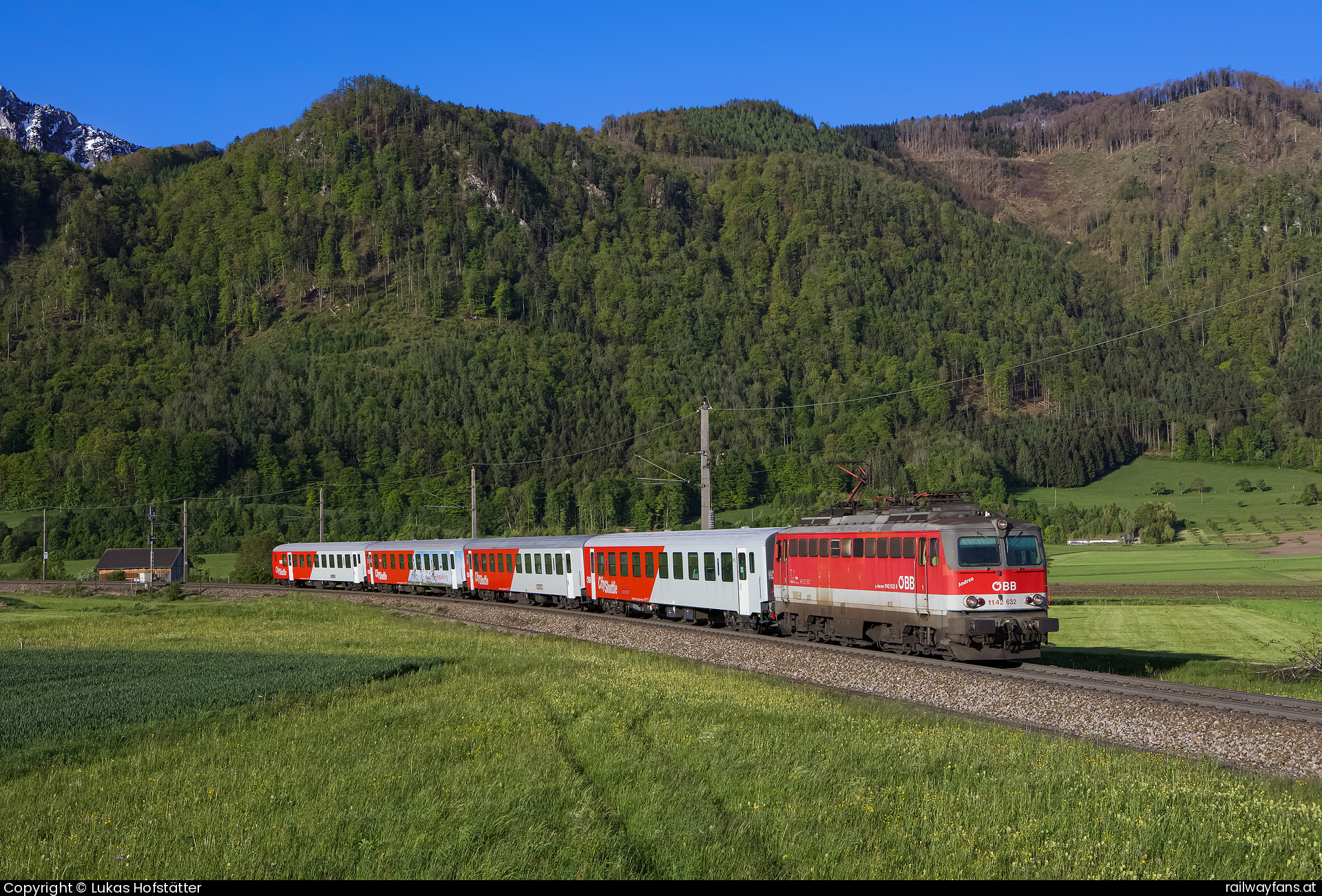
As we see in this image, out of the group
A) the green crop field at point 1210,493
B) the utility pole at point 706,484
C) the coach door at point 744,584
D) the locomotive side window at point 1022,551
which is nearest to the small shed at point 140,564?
the utility pole at point 706,484

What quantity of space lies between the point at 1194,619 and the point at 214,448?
165967 millimetres

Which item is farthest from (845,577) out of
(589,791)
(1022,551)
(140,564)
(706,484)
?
(140,564)

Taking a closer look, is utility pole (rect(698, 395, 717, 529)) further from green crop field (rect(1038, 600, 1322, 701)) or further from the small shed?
the small shed

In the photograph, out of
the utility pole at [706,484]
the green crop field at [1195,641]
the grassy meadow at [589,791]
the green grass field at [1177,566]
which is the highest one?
the utility pole at [706,484]

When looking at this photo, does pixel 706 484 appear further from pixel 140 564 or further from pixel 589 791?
pixel 140 564

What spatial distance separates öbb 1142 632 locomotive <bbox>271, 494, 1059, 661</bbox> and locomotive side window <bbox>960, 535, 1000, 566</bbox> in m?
0.03

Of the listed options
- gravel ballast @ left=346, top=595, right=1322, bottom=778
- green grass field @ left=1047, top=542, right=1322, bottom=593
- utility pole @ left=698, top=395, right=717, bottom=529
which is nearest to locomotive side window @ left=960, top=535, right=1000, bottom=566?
gravel ballast @ left=346, top=595, right=1322, bottom=778

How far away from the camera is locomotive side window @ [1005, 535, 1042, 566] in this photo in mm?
26156

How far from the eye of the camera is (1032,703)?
20.4 meters

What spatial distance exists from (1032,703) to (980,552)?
19.8 ft

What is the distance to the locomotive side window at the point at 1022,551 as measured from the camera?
26156mm

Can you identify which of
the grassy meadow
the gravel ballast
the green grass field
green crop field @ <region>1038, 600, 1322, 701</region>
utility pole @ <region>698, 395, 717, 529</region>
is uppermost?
utility pole @ <region>698, 395, 717, 529</region>

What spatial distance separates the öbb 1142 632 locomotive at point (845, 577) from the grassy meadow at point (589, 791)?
559 centimetres

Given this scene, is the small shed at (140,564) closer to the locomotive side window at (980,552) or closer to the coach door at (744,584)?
the coach door at (744,584)
